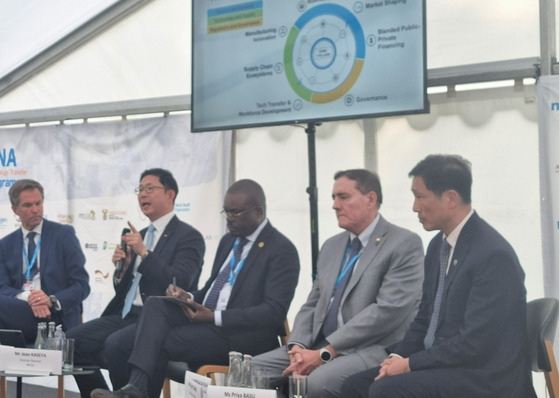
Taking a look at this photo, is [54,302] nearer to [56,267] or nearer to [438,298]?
[56,267]

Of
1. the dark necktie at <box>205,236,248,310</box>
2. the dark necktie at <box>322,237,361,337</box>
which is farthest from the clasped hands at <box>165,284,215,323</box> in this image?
the dark necktie at <box>322,237,361,337</box>

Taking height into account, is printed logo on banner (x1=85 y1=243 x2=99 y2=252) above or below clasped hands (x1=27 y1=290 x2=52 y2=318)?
above

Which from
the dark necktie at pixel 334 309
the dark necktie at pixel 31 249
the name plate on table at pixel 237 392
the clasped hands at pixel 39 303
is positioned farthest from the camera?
the dark necktie at pixel 31 249

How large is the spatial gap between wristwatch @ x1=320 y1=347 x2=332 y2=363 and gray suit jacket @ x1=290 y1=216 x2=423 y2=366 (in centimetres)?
4

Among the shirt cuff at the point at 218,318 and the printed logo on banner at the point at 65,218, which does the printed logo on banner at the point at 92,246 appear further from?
the shirt cuff at the point at 218,318

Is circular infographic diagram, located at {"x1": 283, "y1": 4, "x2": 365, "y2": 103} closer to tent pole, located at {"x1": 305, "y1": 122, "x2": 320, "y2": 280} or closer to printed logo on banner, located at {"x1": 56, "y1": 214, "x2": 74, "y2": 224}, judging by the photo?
tent pole, located at {"x1": 305, "y1": 122, "x2": 320, "y2": 280}

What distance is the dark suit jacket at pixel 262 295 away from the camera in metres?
4.31

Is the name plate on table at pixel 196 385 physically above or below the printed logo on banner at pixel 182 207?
A: below

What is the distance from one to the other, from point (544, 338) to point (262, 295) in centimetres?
159

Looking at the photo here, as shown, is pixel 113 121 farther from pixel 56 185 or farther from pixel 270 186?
pixel 270 186

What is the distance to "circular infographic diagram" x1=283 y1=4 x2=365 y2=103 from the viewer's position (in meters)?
4.72

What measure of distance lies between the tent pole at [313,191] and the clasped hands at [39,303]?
1604 mm

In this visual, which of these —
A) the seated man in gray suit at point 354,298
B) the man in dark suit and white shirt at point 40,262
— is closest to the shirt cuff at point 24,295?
the man in dark suit and white shirt at point 40,262

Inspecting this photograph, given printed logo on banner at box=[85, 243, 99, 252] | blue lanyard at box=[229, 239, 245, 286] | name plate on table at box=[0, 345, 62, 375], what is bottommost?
name plate on table at box=[0, 345, 62, 375]
